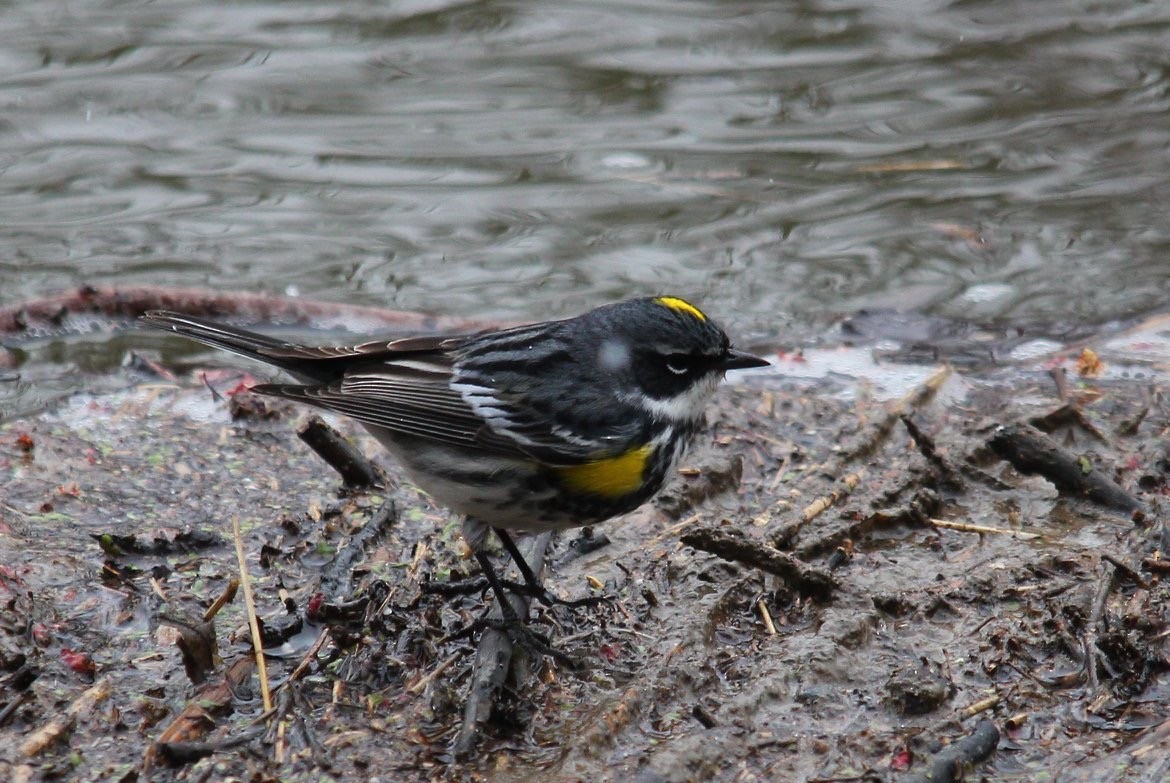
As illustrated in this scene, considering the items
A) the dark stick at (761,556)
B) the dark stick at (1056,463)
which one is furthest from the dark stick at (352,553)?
the dark stick at (1056,463)

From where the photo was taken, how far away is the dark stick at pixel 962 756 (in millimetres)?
4211

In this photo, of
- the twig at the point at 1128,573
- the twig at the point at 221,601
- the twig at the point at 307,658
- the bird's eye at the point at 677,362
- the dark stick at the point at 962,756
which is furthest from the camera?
the bird's eye at the point at 677,362

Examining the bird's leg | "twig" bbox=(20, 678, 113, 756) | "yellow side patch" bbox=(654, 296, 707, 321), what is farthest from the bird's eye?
"twig" bbox=(20, 678, 113, 756)

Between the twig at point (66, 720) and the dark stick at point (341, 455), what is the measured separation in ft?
4.87

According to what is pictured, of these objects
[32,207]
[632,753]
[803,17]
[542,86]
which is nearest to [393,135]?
[542,86]

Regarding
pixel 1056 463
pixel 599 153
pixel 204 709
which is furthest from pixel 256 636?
→ pixel 599 153

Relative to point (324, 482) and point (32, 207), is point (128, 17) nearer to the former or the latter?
point (32, 207)

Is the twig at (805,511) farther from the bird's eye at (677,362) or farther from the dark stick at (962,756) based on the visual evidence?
the dark stick at (962,756)

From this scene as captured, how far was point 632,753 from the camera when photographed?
4.46 metres

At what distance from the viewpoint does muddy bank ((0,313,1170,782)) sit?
14.6 ft

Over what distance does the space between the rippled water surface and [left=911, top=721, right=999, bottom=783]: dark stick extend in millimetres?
4690

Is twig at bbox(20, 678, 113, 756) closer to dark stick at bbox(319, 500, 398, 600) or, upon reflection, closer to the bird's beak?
dark stick at bbox(319, 500, 398, 600)

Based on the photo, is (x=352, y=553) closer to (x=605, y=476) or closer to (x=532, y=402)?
(x=532, y=402)

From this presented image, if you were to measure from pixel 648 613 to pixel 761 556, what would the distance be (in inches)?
18.6
